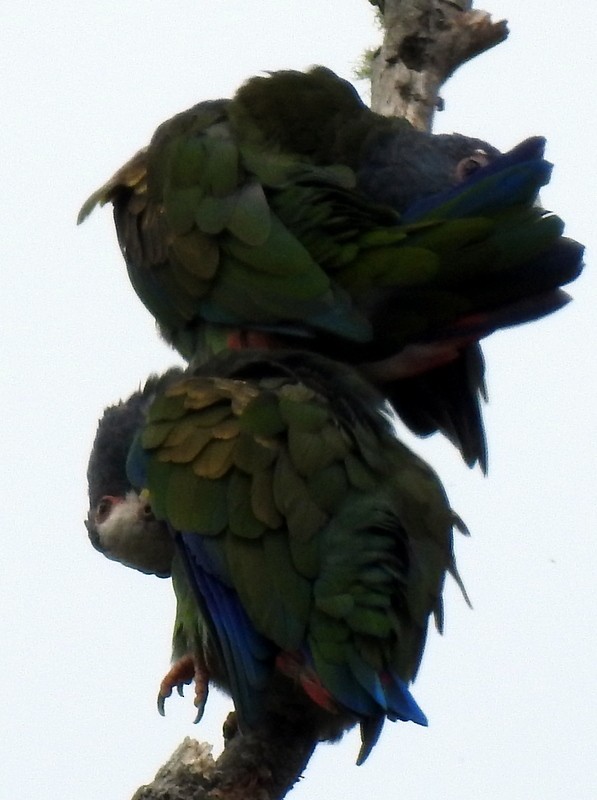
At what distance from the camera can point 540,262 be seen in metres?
3.17

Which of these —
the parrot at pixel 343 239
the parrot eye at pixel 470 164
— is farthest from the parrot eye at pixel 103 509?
the parrot eye at pixel 470 164

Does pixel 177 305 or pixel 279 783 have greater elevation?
pixel 177 305

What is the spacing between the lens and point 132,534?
306 cm

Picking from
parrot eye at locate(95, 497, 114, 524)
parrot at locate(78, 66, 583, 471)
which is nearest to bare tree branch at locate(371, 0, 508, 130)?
parrot at locate(78, 66, 583, 471)

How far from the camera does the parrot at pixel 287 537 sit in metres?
2.70

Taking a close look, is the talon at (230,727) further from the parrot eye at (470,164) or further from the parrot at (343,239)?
the parrot eye at (470,164)

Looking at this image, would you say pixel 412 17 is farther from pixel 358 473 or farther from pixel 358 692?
pixel 358 692

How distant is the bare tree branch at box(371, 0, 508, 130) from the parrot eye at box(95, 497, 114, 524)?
4.94 ft

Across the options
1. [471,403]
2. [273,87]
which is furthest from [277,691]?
[273,87]

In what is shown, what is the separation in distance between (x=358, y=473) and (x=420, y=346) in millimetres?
489

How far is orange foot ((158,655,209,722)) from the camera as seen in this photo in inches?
118

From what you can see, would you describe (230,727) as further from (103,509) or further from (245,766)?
(103,509)

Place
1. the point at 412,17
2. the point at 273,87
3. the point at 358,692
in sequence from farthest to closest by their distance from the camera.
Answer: the point at 412,17
the point at 273,87
the point at 358,692

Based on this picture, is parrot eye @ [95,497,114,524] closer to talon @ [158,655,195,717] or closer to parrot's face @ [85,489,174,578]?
parrot's face @ [85,489,174,578]
